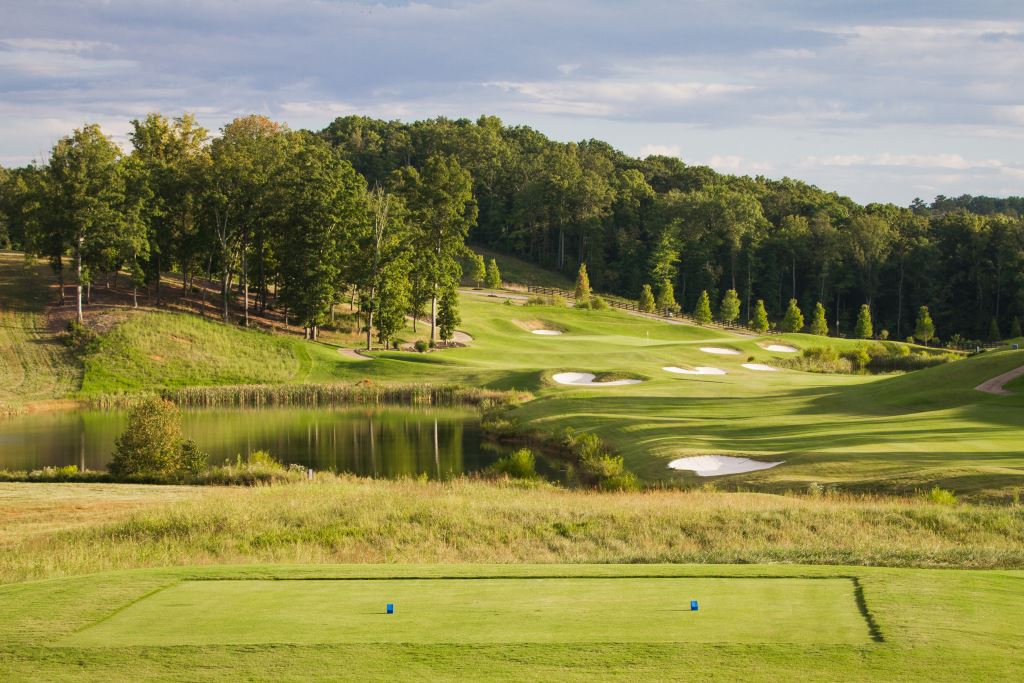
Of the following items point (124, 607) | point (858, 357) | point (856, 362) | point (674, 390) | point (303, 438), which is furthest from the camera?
point (858, 357)

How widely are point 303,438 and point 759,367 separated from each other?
3963 centimetres

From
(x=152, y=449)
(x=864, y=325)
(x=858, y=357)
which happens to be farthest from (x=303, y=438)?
(x=864, y=325)

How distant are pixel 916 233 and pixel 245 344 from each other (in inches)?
3670

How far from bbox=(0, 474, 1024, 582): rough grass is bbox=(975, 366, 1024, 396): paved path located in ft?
53.4

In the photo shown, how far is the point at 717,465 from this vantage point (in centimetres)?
3152

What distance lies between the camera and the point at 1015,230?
113 meters

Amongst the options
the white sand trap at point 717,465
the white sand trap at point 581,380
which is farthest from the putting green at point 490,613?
the white sand trap at point 581,380

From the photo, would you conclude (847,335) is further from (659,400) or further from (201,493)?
(201,493)

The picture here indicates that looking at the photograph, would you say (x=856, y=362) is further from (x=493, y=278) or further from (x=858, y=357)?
(x=493, y=278)

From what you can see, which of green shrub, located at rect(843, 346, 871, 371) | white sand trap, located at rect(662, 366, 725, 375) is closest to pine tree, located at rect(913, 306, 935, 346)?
green shrub, located at rect(843, 346, 871, 371)

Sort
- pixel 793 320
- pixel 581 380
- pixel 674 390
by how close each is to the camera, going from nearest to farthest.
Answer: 1. pixel 674 390
2. pixel 581 380
3. pixel 793 320

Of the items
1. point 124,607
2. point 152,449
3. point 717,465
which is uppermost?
point 124,607

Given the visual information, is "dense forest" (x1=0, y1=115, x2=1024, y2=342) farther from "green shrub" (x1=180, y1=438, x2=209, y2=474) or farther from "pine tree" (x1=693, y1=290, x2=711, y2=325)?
A: "green shrub" (x1=180, y1=438, x2=209, y2=474)

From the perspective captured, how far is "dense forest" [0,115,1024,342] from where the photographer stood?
69938 millimetres
